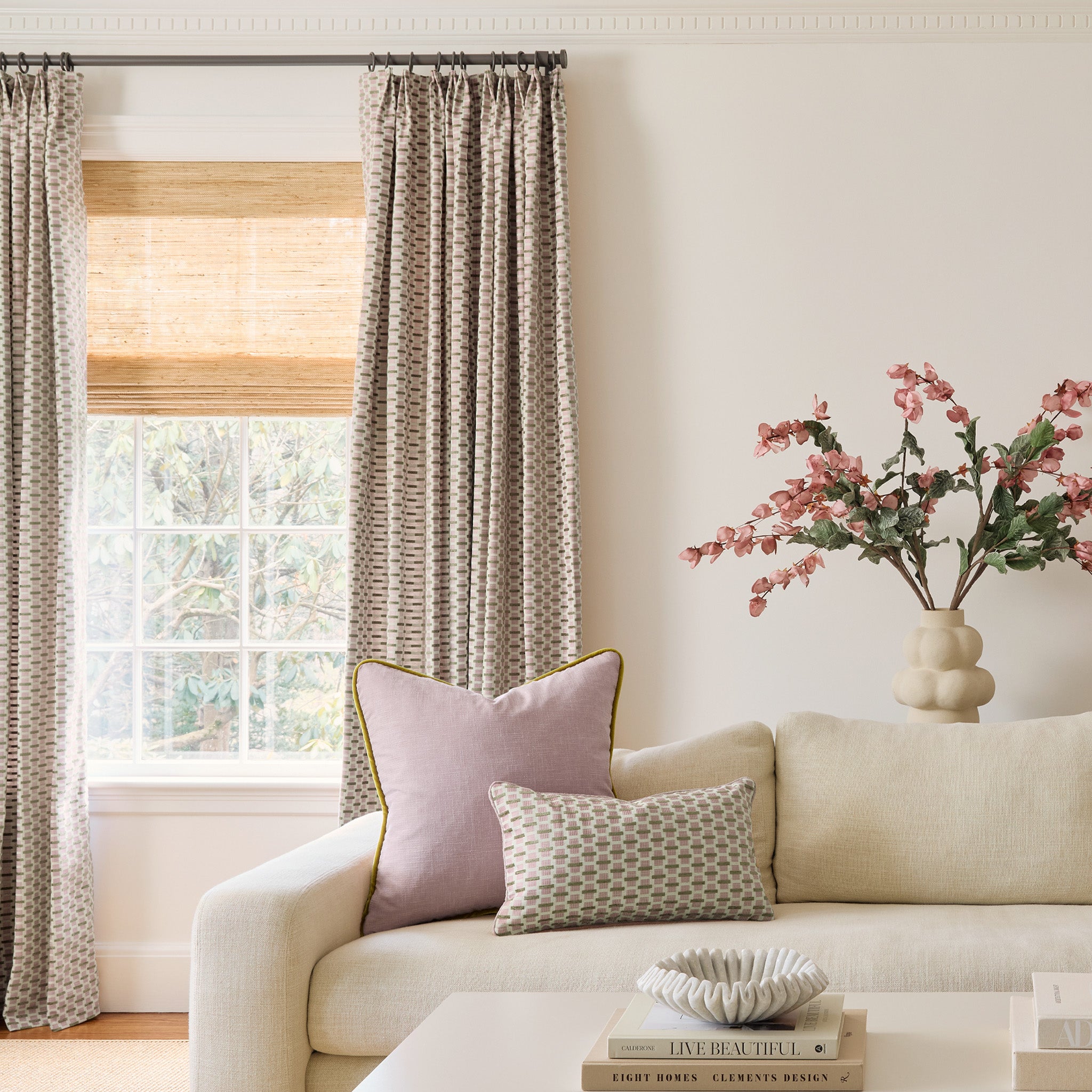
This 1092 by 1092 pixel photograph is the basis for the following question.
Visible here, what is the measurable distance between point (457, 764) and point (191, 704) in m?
1.46

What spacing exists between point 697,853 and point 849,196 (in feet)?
6.61

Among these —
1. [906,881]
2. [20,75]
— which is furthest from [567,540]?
[20,75]

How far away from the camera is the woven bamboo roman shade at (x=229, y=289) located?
10.5 ft

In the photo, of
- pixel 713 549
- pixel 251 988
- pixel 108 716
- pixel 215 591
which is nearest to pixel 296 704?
pixel 215 591

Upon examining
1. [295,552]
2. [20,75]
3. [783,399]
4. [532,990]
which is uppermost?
[20,75]

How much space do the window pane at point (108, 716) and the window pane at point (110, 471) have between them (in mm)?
462

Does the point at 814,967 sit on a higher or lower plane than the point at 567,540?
lower

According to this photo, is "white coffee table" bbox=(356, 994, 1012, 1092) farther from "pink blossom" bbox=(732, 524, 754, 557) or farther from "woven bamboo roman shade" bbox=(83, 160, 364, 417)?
"woven bamboo roman shade" bbox=(83, 160, 364, 417)

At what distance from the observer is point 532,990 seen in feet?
5.92

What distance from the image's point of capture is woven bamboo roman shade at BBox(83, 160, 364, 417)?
3197mm

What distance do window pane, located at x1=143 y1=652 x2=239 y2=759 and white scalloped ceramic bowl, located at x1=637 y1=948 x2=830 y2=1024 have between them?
2282 mm

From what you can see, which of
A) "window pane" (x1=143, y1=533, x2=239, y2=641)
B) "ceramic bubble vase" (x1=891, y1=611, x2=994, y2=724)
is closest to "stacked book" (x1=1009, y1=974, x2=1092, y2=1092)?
"ceramic bubble vase" (x1=891, y1=611, x2=994, y2=724)

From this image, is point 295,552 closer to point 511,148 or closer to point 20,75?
point 511,148

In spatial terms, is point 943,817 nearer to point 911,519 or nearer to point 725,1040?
point 911,519
